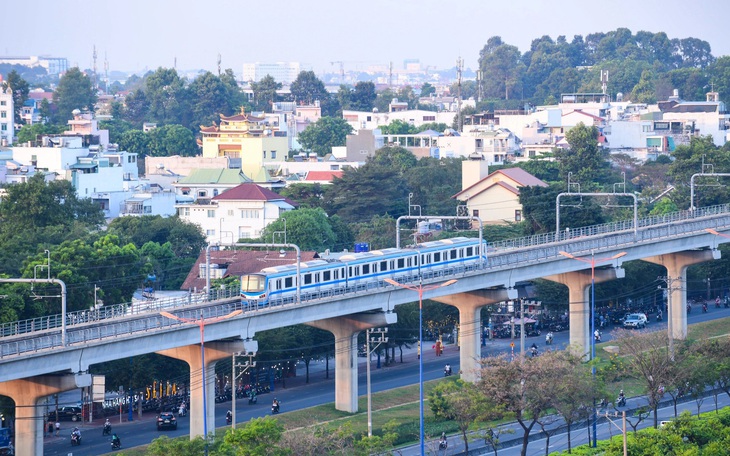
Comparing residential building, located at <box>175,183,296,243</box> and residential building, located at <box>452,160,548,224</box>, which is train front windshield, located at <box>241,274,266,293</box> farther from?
residential building, located at <box>452,160,548,224</box>

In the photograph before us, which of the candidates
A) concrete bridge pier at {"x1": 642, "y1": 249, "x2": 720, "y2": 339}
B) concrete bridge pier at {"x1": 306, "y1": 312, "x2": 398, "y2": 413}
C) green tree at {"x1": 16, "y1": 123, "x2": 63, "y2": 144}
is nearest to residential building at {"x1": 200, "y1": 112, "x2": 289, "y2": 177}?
green tree at {"x1": 16, "y1": 123, "x2": 63, "y2": 144}

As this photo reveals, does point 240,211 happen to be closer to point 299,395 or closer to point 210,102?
point 299,395

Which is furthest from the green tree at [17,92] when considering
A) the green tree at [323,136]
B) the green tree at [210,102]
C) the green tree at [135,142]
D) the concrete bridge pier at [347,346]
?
the concrete bridge pier at [347,346]

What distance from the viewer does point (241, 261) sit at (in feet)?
254

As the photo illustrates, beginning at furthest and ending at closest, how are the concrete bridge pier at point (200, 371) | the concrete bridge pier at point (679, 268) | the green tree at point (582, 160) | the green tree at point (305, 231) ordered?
the green tree at point (582, 160) → the green tree at point (305, 231) → the concrete bridge pier at point (679, 268) → the concrete bridge pier at point (200, 371)

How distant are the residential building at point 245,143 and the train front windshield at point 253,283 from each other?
8237 centimetres

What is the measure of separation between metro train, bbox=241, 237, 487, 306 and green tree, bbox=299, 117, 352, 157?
99004mm

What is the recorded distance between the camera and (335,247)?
315 feet

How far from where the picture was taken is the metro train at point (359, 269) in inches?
2341

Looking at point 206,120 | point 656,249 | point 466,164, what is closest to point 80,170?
point 466,164

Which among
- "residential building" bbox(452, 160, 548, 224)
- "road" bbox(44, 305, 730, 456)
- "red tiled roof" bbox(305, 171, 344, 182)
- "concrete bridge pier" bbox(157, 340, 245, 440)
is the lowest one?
"road" bbox(44, 305, 730, 456)

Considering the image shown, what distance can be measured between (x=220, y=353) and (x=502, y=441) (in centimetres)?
1170

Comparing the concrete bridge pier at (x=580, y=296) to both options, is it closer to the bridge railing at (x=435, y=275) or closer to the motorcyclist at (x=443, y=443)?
the bridge railing at (x=435, y=275)

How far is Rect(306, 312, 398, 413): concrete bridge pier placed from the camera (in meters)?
63.6
